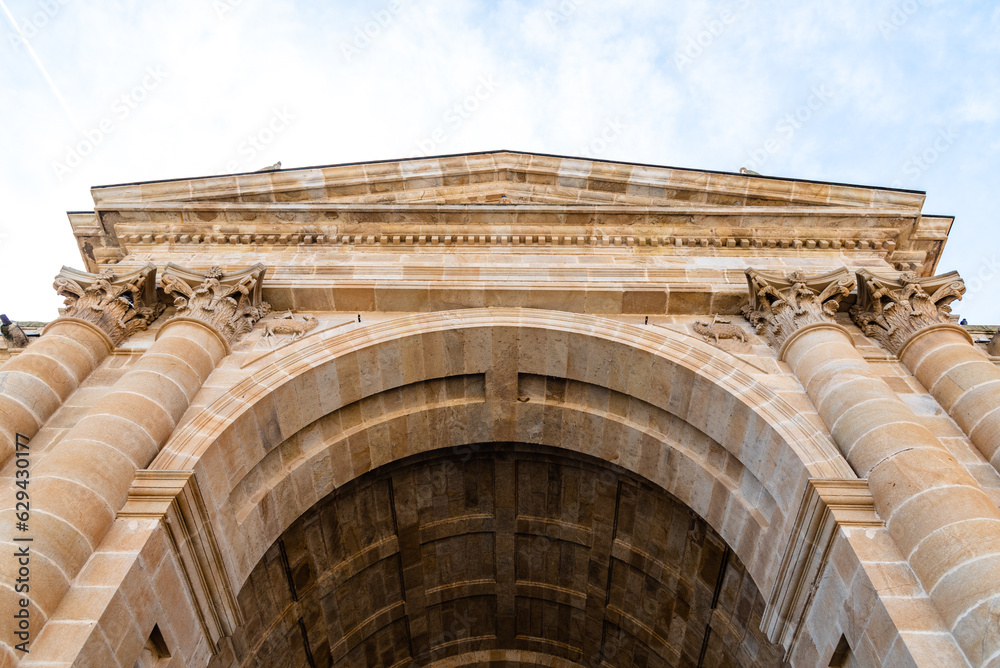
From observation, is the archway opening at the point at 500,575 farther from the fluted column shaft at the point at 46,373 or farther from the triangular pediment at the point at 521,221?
the triangular pediment at the point at 521,221

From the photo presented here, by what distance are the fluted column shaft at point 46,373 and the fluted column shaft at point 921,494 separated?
34.9 ft

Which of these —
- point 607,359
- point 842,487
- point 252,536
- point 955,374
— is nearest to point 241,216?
point 252,536

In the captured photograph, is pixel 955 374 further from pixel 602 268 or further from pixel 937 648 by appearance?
pixel 602 268

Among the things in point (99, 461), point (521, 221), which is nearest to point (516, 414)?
point (521, 221)

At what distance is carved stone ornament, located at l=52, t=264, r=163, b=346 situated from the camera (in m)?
10.9

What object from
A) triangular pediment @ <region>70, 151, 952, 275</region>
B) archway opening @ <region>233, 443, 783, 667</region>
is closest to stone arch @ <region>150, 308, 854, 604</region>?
archway opening @ <region>233, 443, 783, 667</region>

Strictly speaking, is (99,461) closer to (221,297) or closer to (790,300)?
(221,297)

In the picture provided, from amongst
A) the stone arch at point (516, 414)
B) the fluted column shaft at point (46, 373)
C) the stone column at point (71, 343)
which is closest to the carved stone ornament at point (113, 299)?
the stone column at point (71, 343)

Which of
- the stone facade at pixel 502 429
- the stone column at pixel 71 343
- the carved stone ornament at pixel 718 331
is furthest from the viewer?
the carved stone ornament at pixel 718 331

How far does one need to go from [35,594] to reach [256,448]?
3.62m

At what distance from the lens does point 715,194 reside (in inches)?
580

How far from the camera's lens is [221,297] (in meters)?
11.2

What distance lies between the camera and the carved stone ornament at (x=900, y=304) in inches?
427

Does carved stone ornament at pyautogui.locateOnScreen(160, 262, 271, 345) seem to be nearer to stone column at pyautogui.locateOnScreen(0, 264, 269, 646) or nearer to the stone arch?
stone column at pyautogui.locateOnScreen(0, 264, 269, 646)
